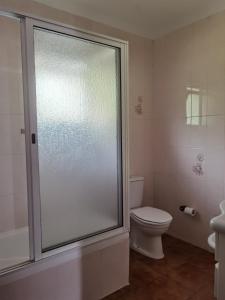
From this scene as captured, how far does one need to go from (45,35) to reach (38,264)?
151 cm

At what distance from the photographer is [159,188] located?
313 cm

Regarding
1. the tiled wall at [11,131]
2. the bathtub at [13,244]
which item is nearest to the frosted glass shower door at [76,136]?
the bathtub at [13,244]

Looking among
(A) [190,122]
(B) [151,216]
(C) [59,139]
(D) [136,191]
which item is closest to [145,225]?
(B) [151,216]

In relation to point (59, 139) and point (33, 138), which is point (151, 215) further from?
point (33, 138)

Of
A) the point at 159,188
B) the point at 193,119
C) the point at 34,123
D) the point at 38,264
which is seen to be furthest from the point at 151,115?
the point at 38,264

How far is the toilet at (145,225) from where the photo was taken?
243 centimetres

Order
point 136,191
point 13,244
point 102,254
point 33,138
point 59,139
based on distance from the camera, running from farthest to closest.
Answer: point 136,191 < point 13,244 < point 102,254 < point 59,139 < point 33,138

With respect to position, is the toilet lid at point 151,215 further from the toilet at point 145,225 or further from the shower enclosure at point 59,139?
the shower enclosure at point 59,139

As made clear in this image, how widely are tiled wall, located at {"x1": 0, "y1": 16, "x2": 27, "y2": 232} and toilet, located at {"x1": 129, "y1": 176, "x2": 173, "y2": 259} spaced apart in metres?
1.19

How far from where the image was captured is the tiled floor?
1.94m

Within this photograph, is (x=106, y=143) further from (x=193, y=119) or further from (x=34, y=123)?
(x=193, y=119)

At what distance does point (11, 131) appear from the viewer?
218 centimetres

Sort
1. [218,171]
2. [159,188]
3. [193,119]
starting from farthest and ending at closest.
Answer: [159,188], [193,119], [218,171]

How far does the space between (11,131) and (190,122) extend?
187cm
